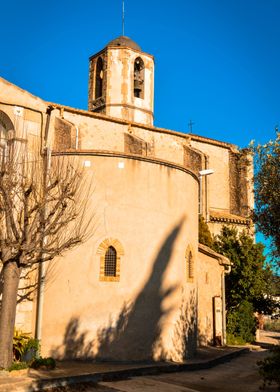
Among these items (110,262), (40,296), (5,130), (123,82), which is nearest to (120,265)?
(110,262)

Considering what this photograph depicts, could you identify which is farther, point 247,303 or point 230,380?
point 247,303

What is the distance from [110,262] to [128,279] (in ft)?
2.54

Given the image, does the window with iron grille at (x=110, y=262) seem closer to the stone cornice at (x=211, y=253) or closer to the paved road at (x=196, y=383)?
the paved road at (x=196, y=383)

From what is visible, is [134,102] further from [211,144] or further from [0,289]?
[0,289]

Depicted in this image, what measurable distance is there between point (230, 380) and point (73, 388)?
16.3 ft

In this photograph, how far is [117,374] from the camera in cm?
1184

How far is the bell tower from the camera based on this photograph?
122 feet

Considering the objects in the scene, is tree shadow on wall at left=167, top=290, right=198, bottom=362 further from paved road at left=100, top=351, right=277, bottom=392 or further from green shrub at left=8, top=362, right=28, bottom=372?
green shrub at left=8, top=362, right=28, bottom=372

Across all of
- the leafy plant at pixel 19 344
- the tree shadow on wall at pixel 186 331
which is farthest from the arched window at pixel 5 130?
the tree shadow on wall at pixel 186 331

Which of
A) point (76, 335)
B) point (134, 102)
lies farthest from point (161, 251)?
point (134, 102)

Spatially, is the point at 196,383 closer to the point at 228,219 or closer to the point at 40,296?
the point at 40,296

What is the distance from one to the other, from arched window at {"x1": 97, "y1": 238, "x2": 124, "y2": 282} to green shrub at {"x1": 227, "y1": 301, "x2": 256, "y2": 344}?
10818 millimetres

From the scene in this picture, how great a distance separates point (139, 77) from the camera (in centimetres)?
3909

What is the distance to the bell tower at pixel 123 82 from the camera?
37188 millimetres
